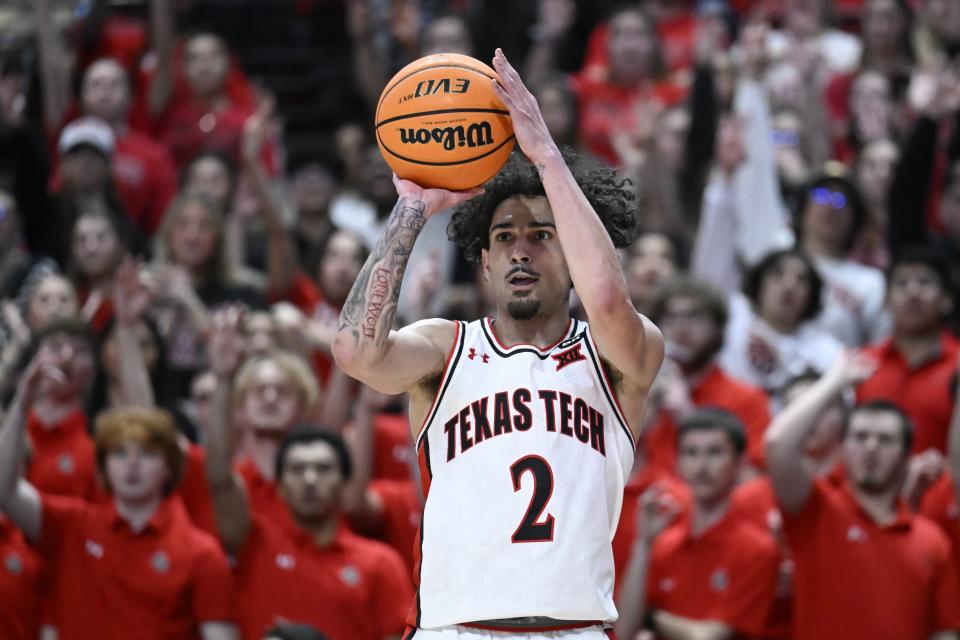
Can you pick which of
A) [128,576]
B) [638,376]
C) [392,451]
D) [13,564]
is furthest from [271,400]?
[638,376]

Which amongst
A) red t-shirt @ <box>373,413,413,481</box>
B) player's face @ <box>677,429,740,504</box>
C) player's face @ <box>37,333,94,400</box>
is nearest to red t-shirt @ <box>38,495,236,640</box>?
player's face @ <box>37,333,94,400</box>

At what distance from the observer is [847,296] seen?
9.45 m

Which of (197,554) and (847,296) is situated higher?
(847,296)

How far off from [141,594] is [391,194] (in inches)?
162

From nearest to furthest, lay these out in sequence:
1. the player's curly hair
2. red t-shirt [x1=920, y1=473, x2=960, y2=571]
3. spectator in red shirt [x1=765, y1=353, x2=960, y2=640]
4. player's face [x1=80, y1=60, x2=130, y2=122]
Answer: the player's curly hair < spectator in red shirt [x1=765, y1=353, x2=960, y2=640] < red t-shirt [x1=920, y1=473, x2=960, y2=571] < player's face [x1=80, y1=60, x2=130, y2=122]

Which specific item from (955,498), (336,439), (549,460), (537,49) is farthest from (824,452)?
(537,49)

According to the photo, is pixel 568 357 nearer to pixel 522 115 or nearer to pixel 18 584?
pixel 522 115

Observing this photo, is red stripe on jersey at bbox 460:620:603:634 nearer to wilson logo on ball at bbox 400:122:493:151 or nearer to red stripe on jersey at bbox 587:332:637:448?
red stripe on jersey at bbox 587:332:637:448

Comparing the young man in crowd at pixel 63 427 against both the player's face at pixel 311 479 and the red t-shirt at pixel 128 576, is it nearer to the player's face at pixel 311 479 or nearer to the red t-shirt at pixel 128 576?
the red t-shirt at pixel 128 576

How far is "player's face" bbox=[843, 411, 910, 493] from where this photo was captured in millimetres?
7281

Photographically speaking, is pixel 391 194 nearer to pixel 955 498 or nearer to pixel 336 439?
pixel 336 439

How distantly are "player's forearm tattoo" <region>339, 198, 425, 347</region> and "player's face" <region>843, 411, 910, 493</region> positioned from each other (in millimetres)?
3330

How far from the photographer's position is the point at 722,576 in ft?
24.2

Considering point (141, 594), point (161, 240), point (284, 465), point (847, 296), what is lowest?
point (141, 594)
